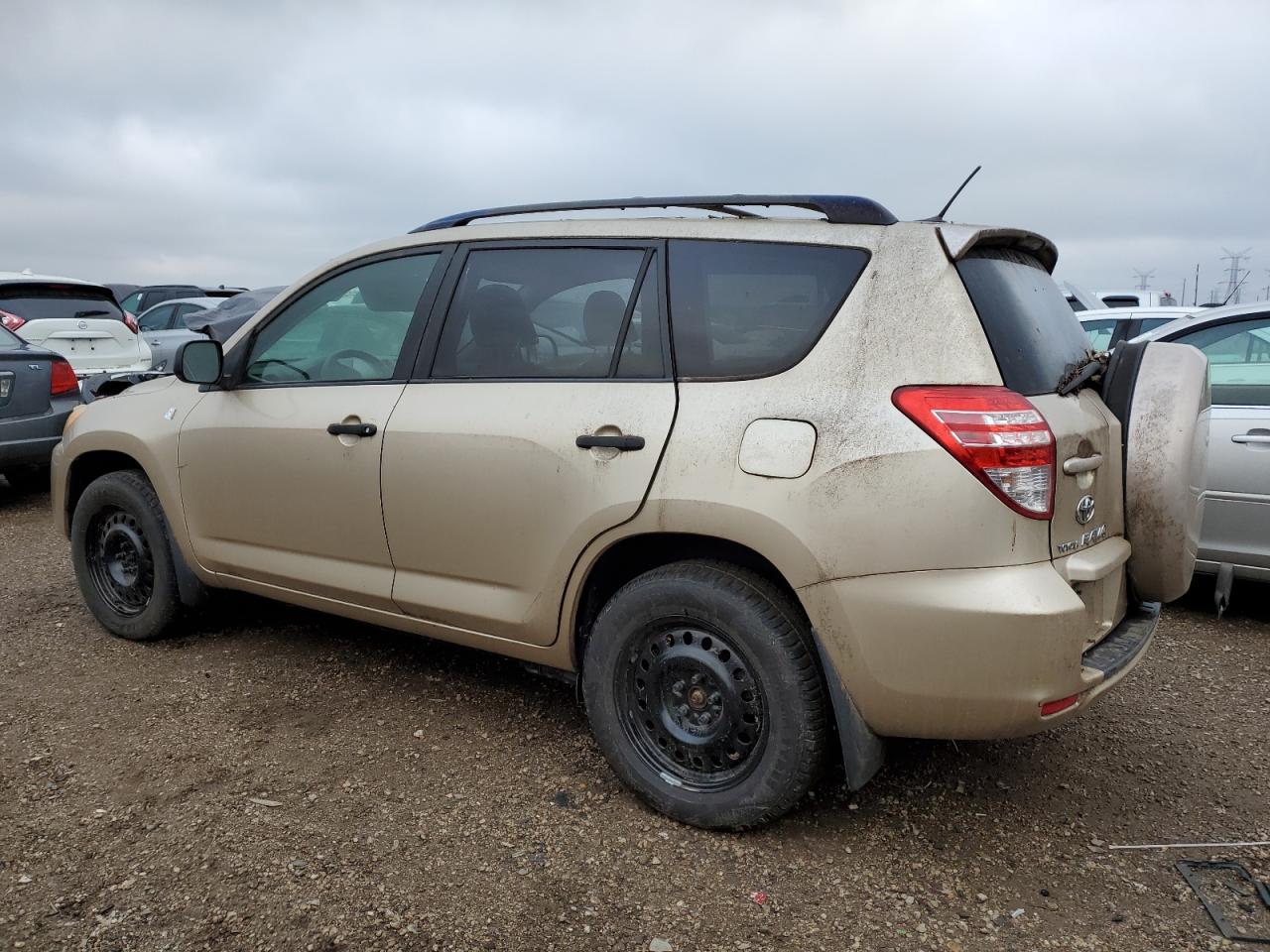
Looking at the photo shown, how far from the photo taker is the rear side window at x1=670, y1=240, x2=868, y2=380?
2668 millimetres

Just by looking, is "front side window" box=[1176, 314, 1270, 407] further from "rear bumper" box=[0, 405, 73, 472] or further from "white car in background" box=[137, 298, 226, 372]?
"white car in background" box=[137, 298, 226, 372]

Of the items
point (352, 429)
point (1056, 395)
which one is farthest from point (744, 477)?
point (352, 429)

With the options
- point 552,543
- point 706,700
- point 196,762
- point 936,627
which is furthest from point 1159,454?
point 196,762

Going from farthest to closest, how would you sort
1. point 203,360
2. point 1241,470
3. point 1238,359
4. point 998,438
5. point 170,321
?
point 170,321, point 1238,359, point 1241,470, point 203,360, point 998,438

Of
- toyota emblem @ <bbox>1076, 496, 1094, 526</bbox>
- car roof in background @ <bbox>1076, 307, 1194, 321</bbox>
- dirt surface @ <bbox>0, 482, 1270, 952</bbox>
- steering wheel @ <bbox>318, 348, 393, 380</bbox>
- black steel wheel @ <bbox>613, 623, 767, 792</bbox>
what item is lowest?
dirt surface @ <bbox>0, 482, 1270, 952</bbox>

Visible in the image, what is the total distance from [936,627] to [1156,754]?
1564 millimetres

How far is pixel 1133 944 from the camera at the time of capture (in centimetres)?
236

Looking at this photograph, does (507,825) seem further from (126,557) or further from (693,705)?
(126,557)

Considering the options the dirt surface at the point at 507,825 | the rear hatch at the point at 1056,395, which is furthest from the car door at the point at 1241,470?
the rear hatch at the point at 1056,395

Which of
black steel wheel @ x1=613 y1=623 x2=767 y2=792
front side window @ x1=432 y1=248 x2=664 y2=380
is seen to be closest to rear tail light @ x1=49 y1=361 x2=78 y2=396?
front side window @ x1=432 y1=248 x2=664 y2=380

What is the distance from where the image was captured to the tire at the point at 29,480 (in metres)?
8.59

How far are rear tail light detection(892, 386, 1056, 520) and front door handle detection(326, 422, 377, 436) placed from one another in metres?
1.80

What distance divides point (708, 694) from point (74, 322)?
28.7ft

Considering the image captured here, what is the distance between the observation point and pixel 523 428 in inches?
117
